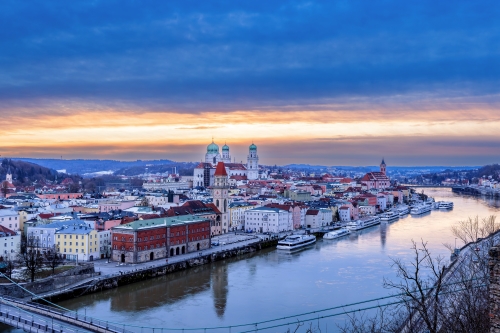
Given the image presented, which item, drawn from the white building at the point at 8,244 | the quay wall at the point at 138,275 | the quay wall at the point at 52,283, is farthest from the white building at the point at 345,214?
the quay wall at the point at 52,283

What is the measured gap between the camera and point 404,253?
13.7 metres

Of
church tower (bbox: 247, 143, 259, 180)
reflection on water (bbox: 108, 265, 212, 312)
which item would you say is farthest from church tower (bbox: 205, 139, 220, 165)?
reflection on water (bbox: 108, 265, 212, 312)

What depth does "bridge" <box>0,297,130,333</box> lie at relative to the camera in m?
6.52

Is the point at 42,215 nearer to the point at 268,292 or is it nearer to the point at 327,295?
the point at 268,292

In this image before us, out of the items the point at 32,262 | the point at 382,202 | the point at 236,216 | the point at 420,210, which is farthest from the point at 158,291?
the point at 382,202

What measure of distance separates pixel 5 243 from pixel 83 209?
7636mm

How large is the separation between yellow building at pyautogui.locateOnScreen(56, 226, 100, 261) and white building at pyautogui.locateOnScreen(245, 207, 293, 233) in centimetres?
757

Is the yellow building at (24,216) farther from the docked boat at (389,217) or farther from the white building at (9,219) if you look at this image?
the docked boat at (389,217)

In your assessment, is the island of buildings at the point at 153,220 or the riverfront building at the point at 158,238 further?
the island of buildings at the point at 153,220

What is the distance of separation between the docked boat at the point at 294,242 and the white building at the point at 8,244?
6938 millimetres

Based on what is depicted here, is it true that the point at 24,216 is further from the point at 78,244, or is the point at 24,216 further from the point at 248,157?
the point at 248,157

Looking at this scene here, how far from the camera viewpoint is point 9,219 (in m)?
14.3

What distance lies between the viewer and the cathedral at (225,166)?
37.0 metres

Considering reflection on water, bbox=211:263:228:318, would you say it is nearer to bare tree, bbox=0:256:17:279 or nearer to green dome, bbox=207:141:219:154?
bare tree, bbox=0:256:17:279
